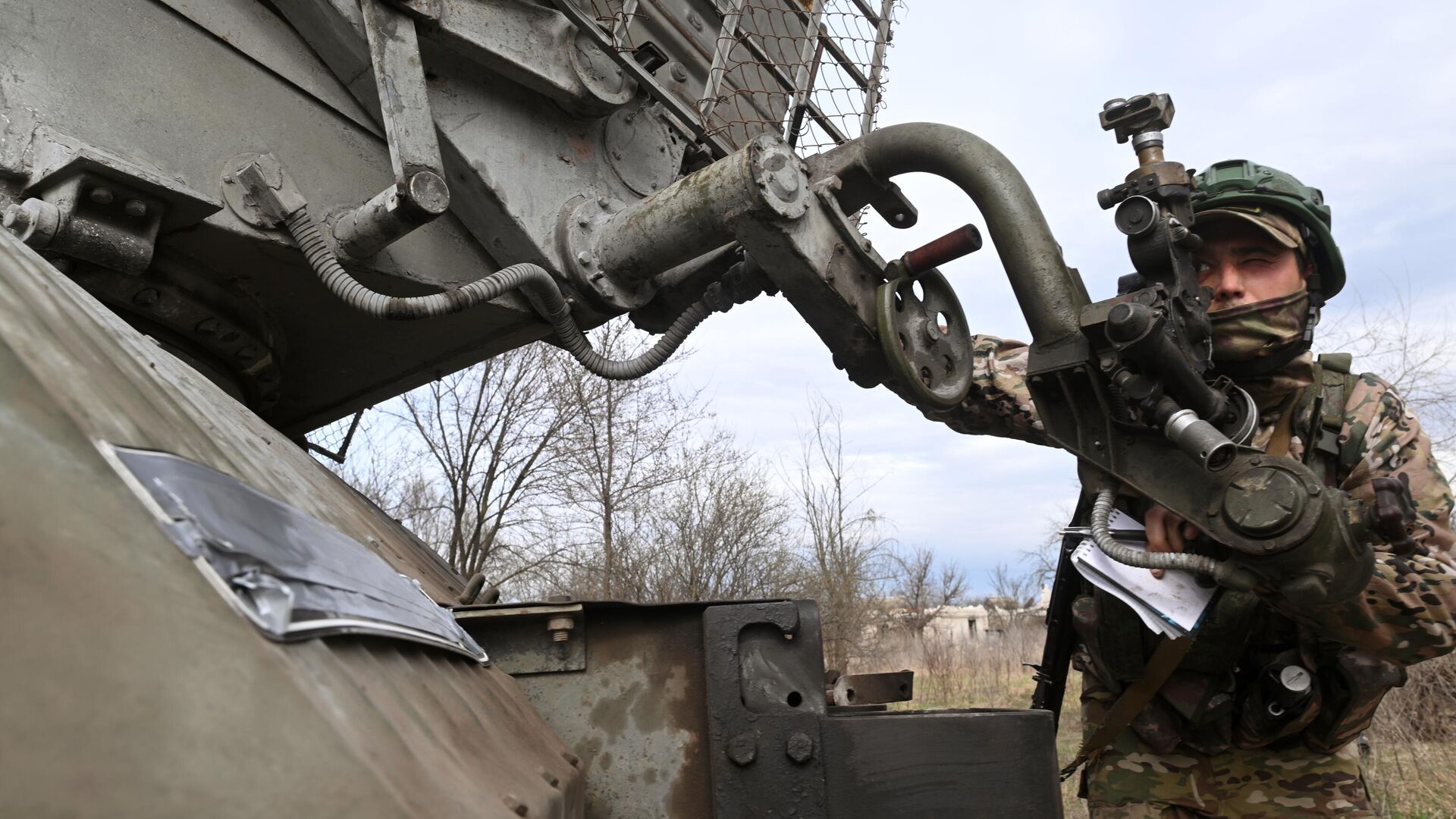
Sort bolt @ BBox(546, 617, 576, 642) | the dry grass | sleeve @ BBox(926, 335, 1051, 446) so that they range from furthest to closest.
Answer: the dry grass < sleeve @ BBox(926, 335, 1051, 446) < bolt @ BBox(546, 617, 576, 642)

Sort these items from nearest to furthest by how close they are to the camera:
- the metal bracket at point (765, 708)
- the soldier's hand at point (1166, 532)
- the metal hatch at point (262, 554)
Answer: the metal hatch at point (262, 554) → the metal bracket at point (765, 708) → the soldier's hand at point (1166, 532)

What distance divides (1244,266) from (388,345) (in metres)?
2.58

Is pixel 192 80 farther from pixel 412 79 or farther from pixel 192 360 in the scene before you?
pixel 192 360

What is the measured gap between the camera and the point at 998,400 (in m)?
3.45

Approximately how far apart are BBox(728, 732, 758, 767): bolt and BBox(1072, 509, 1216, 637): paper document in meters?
1.10

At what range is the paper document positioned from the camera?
2.53 m

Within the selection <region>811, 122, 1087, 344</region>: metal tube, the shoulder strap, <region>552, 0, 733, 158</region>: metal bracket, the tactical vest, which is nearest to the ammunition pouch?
the tactical vest

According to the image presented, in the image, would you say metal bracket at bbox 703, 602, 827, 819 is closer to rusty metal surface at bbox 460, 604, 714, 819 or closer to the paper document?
rusty metal surface at bbox 460, 604, 714, 819

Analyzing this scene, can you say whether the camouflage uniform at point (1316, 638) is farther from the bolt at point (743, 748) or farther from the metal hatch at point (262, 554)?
the metal hatch at point (262, 554)

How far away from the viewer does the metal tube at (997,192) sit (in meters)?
2.84

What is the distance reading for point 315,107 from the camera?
2.71 meters

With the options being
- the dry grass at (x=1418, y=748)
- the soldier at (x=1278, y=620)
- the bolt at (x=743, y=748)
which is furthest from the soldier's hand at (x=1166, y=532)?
the dry grass at (x=1418, y=748)

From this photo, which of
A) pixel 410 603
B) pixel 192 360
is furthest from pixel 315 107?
pixel 410 603

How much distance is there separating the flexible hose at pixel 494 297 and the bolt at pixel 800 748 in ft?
A: 4.49
